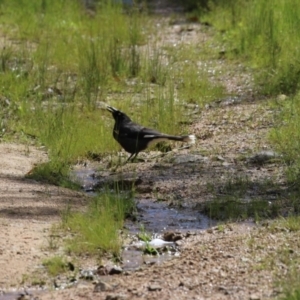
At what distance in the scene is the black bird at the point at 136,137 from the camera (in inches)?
360

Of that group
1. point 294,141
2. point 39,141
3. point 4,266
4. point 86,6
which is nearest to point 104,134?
point 39,141

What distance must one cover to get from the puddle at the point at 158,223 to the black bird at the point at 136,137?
3.19ft

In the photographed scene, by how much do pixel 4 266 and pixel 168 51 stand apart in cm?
821

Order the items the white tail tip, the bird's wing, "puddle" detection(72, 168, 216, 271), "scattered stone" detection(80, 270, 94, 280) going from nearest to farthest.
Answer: "scattered stone" detection(80, 270, 94, 280) < "puddle" detection(72, 168, 216, 271) < the bird's wing < the white tail tip

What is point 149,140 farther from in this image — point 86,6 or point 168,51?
point 86,6

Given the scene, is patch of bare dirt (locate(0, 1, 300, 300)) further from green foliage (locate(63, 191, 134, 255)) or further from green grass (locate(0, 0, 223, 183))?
green grass (locate(0, 0, 223, 183))

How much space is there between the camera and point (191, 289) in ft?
18.8

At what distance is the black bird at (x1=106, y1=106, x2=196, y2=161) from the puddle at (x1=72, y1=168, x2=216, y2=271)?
971 millimetres

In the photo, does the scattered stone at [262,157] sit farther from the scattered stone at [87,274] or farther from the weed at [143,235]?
the scattered stone at [87,274]

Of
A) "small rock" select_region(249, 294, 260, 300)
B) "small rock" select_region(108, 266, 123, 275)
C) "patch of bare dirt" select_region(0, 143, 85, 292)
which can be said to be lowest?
"patch of bare dirt" select_region(0, 143, 85, 292)

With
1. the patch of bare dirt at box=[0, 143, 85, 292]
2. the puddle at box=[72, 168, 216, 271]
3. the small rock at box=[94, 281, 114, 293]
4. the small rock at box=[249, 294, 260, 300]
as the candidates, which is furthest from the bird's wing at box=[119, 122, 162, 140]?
the small rock at box=[249, 294, 260, 300]

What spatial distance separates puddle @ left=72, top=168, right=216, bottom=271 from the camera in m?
6.49

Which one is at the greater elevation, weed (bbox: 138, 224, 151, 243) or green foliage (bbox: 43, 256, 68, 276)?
green foliage (bbox: 43, 256, 68, 276)

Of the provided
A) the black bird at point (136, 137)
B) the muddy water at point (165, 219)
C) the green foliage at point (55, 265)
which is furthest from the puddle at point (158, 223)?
the black bird at point (136, 137)
